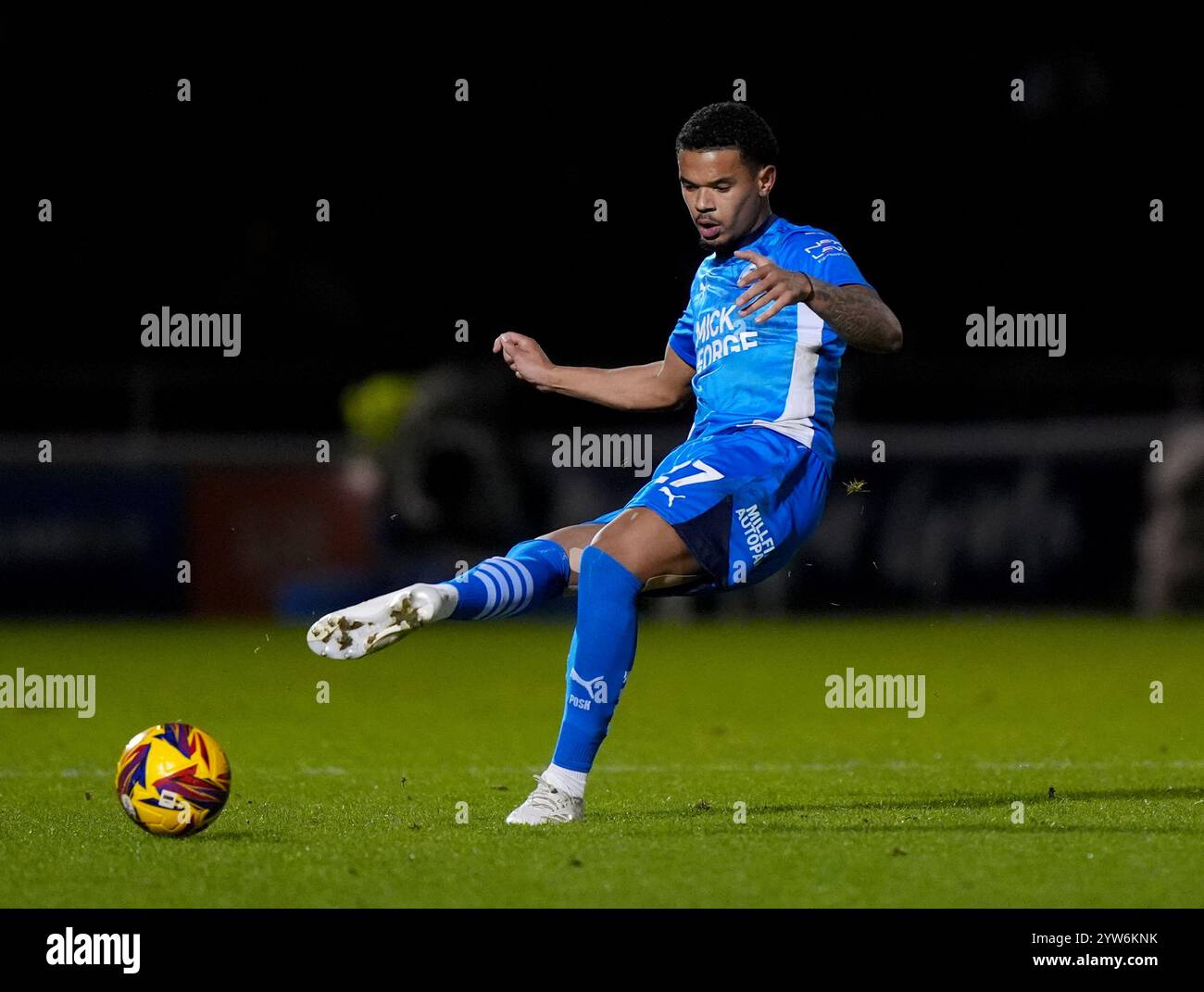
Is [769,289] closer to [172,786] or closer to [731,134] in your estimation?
[731,134]

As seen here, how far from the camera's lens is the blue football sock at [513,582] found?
555 cm

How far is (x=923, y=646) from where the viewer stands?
43.4ft

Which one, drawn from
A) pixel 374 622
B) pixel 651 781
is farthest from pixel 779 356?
pixel 651 781

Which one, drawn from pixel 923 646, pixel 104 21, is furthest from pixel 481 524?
pixel 104 21

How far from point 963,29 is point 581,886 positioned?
20.6m

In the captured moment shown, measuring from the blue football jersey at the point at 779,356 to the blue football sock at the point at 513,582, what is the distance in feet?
1.96

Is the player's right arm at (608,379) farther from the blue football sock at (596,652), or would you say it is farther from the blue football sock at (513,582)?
the blue football sock at (596,652)

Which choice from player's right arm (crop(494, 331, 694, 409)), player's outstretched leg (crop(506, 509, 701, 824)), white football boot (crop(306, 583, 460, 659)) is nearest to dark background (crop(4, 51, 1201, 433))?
player's right arm (crop(494, 331, 694, 409))

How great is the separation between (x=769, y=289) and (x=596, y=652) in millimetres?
1144

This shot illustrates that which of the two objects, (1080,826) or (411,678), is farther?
(411,678)

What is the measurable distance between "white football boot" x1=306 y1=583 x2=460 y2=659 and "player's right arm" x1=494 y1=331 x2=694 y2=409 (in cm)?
124

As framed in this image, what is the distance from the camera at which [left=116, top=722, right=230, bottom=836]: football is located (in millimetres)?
5215

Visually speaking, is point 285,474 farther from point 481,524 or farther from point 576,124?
point 576,124

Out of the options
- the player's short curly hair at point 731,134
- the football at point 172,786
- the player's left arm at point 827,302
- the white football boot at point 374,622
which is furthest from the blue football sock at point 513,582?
the player's short curly hair at point 731,134
